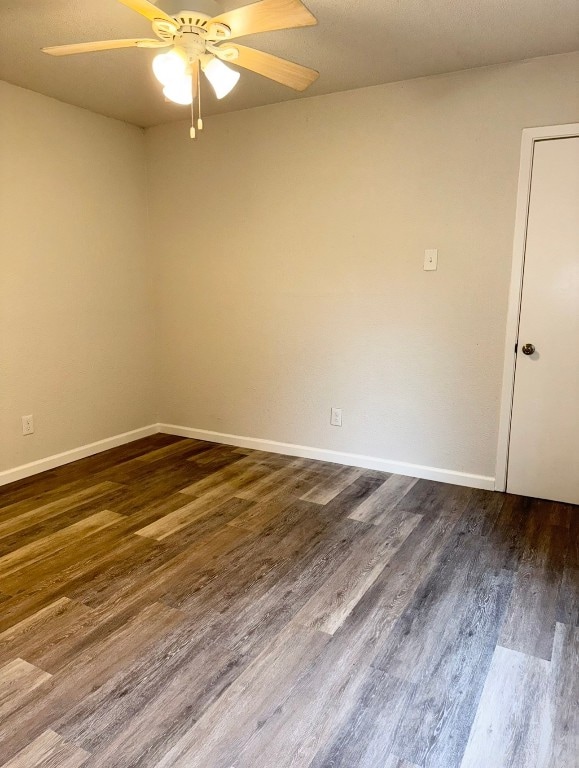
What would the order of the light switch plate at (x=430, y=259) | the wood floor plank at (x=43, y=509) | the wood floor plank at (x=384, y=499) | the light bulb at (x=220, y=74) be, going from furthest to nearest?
the light switch plate at (x=430, y=259) < the wood floor plank at (x=384, y=499) < the wood floor plank at (x=43, y=509) < the light bulb at (x=220, y=74)

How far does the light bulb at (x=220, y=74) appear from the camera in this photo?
2.08 m

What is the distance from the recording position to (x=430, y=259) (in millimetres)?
3209

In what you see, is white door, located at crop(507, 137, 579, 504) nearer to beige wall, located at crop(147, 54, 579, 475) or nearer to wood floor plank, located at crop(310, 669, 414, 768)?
beige wall, located at crop(147, 54, 579, 475)

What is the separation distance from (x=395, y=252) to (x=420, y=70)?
3.29 ft

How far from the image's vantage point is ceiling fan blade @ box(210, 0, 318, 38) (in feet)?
5.57

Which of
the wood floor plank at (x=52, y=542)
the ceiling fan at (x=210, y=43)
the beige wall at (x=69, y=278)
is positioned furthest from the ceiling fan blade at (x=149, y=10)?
the wood floor plank at (x=52, y=542)

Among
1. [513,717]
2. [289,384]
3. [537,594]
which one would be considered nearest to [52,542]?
[289,384]

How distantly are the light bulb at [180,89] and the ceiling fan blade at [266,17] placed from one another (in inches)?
11.2

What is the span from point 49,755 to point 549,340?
9.51 feet

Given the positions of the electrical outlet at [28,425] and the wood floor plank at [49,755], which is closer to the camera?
the wood floor plank at [49,755]

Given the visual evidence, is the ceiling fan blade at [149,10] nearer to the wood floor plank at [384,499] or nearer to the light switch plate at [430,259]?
the light switch plate at [430,259]

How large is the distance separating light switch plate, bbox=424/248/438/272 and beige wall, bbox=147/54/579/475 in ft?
0.13

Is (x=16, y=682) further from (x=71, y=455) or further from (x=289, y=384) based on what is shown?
(x=289, y=384)

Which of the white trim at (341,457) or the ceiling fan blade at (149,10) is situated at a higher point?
the ceiling fan blade at (149,10)
